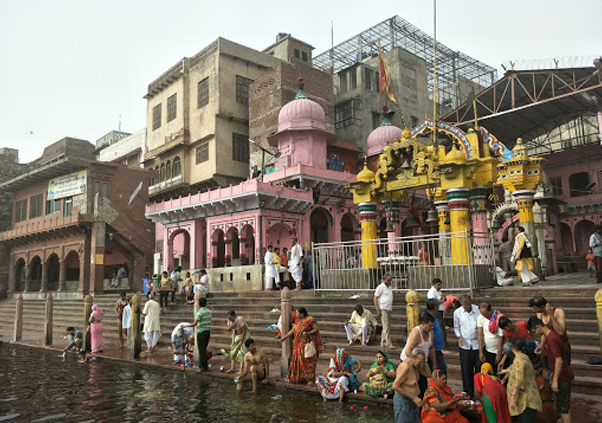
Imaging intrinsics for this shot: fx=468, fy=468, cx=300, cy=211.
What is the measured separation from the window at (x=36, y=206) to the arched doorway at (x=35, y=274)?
10.3 ft

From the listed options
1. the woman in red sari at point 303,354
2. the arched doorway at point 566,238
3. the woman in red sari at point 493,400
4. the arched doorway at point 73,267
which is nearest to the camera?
the woman in red sari at point 493,400

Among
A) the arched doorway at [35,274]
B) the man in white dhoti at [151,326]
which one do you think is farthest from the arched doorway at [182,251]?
the man in white dhoti at [151,326]

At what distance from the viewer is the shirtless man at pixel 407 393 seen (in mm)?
5352

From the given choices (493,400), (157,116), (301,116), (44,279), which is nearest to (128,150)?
(157,116)

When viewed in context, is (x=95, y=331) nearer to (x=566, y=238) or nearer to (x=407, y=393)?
(x=407, y=393)

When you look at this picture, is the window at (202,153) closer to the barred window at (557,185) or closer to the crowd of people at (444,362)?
the crowd of people at (444,362)

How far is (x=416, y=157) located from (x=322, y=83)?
17386mm

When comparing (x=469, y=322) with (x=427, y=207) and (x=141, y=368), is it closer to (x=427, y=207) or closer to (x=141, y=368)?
(x=141, y=368)

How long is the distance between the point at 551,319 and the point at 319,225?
1843cm

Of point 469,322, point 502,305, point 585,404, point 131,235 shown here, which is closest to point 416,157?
point 502,305

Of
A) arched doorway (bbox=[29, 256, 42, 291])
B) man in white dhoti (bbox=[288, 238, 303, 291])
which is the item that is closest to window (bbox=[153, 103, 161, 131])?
arched doorway (bbox=[29, 256, 42, 291])

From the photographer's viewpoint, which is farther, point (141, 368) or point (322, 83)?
point (322, 83)

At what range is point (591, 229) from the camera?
1073 inches

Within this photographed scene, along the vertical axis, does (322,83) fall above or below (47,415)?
Result: above
